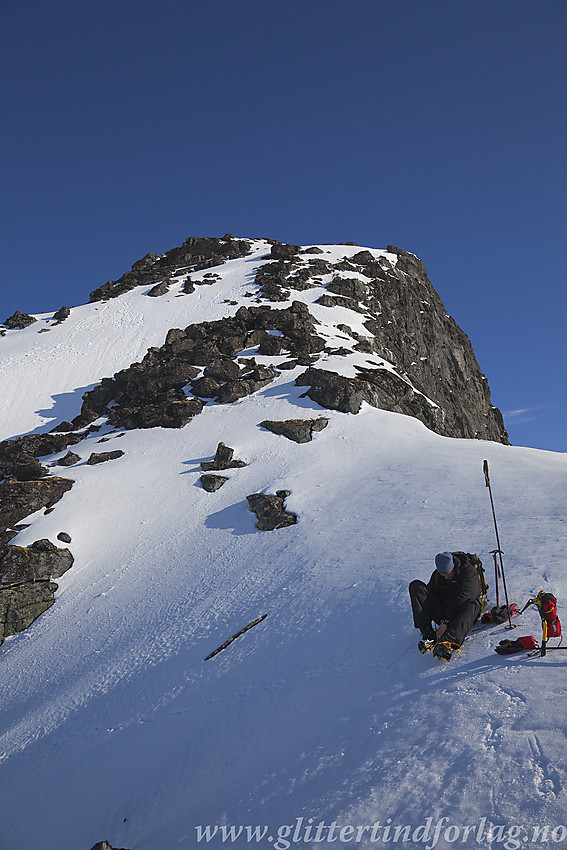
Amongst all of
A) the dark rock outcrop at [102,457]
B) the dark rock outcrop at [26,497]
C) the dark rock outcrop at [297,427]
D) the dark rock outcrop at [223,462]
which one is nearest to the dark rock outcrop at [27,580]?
the dark rock outcrop at [26,497]

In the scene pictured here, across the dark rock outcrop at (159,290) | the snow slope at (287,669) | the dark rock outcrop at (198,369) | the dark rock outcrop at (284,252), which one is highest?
the dark rock outcrop at (284,252)

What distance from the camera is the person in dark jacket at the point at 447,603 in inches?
271

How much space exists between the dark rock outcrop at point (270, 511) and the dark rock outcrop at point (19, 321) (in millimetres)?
43844

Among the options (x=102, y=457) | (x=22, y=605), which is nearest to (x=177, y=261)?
(x=102, y=457)

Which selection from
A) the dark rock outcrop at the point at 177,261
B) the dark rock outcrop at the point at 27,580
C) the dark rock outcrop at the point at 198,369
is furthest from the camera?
the dark rock outcrop at the point at 177,261

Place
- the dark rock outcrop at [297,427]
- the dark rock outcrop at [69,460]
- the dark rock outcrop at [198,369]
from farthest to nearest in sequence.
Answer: the dark rock outcrop at [198,369] < the dark rock outcrop at [69,460] < the dark rock outcrop at [297,427]

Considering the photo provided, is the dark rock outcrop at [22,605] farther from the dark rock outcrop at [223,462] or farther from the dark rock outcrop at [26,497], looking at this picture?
the dark rock outcrop at [223,462]

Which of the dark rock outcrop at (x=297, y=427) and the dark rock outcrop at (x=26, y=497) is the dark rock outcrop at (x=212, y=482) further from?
the dark rock outcrop at (x=26, y=497)

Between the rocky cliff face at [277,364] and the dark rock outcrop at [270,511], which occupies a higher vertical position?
the rocky cliff face at [277,364]

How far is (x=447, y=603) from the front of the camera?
7.26m

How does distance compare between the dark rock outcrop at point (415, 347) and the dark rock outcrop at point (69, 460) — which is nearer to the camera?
the dark rock outcrop at point (69, 460)

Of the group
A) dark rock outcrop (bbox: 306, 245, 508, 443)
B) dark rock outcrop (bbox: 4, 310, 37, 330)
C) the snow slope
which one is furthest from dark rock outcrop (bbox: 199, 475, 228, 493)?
dark rock outcrop (bbox: 4, 310, 37, 330)

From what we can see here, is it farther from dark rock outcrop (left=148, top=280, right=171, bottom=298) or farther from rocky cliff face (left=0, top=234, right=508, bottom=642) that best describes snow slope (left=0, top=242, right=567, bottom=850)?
dark rock outcrop (left=148, top=280, right=171, bottom=298)

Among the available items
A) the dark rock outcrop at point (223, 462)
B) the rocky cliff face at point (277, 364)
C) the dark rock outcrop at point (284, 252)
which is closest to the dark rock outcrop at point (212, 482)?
the rocky cliff face at point (277, 364)
